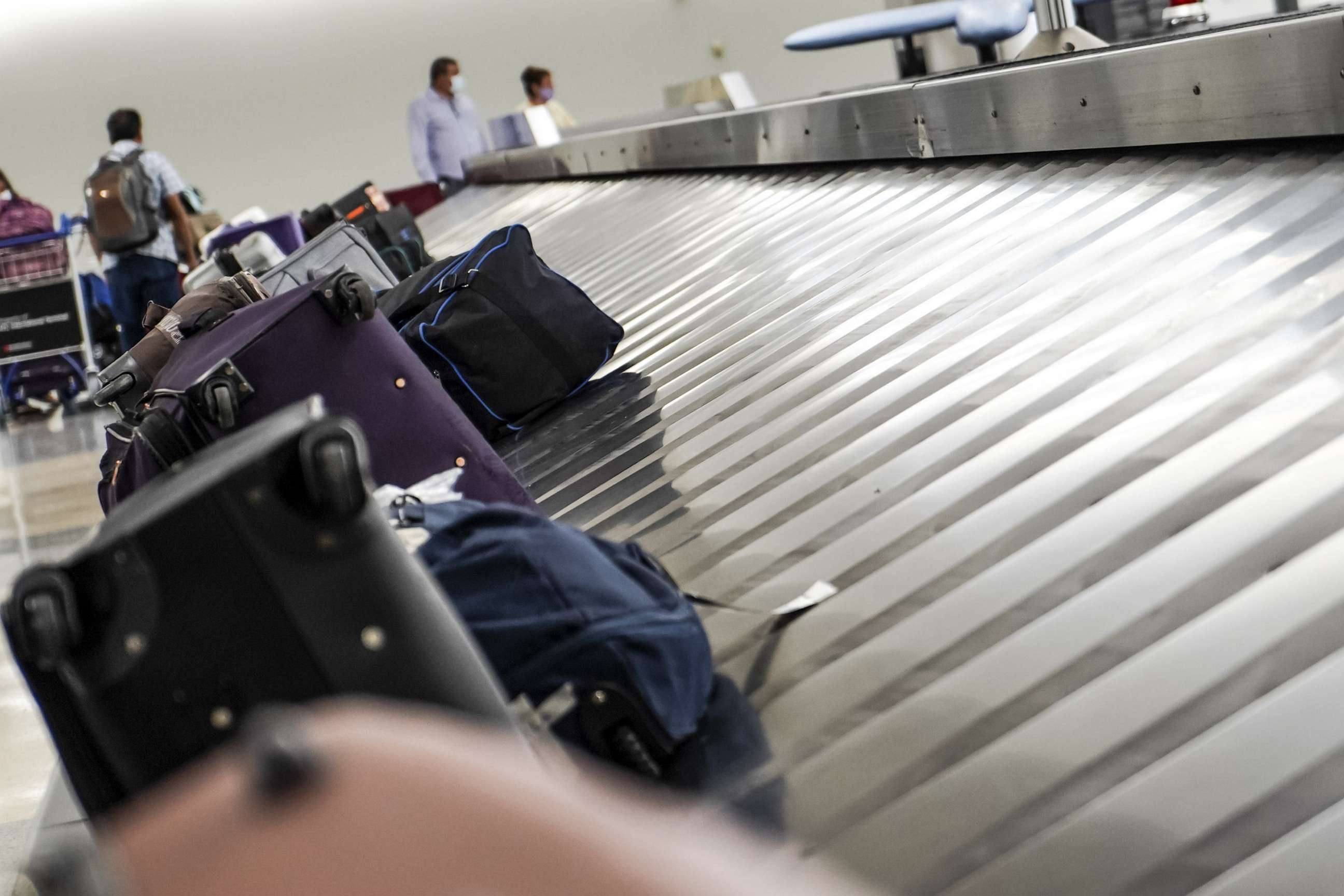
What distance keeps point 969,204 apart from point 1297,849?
2049mm

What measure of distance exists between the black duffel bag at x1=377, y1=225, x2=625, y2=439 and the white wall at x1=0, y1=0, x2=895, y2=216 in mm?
12685

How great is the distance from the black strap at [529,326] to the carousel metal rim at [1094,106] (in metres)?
1.11

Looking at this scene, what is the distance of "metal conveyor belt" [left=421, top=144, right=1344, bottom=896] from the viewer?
102cm

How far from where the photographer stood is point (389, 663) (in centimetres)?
97

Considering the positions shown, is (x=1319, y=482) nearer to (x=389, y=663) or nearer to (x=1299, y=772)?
(x=1299, y=772)

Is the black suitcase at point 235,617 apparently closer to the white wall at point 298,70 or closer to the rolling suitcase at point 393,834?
the rolling suitcase at point 393,834

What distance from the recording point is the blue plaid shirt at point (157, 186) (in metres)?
8.13

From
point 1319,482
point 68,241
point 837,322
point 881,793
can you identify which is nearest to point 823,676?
point 881,793

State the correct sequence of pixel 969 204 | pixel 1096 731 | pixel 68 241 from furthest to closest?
pixel 68 241 → pixel 969 204 → pixel 1096 731

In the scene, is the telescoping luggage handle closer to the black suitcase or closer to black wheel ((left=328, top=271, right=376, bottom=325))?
the black suitcase

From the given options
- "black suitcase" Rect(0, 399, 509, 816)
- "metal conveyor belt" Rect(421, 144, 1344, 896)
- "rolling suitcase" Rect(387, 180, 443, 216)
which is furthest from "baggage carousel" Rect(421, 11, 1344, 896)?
"rolling suitcase" Rect(387, 180, 443, 216)

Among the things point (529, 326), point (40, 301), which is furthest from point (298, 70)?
point (529, 326)

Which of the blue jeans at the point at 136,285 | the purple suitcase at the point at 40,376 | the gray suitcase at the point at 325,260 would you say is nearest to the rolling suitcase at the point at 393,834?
the gray suitcase at the point at 325,260

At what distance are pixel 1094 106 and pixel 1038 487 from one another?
1.34 m
